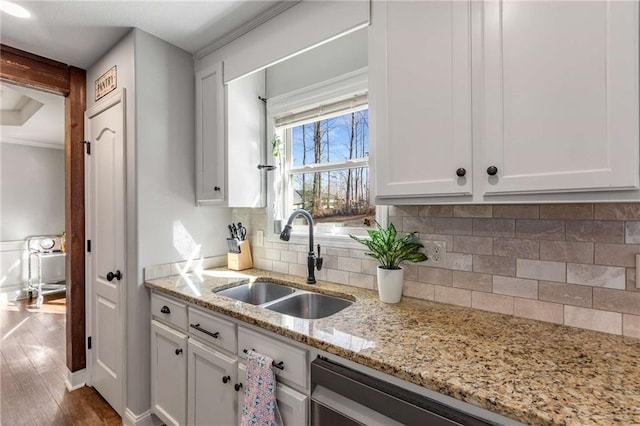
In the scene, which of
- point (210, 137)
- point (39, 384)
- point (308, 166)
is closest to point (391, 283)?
point (308, 166)

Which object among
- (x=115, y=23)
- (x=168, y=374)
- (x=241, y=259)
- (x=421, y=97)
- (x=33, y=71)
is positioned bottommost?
(x=168, y=374)

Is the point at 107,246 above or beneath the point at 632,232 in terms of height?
beneath

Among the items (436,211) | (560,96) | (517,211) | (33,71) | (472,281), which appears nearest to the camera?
(560,96)

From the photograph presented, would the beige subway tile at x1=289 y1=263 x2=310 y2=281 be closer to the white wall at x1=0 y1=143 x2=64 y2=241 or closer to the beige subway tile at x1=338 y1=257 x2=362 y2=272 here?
the beige subway tile at x1=338 y1=257 x2=362 y2=272

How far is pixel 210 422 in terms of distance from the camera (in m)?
1.53

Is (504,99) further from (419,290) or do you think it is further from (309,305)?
(309,305)

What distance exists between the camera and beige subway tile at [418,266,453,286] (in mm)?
1438

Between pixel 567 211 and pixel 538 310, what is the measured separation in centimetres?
40

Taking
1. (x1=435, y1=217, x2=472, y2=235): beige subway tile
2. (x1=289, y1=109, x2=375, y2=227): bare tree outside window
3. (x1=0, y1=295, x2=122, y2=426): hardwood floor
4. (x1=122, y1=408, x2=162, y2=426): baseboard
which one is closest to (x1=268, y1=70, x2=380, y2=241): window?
(x1=289, y1=109, x2=375, y2=227): bare tree outside window

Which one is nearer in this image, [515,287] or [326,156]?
[515,287]

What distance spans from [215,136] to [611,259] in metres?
2.06

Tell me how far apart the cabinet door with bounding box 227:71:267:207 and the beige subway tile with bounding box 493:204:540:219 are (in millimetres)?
1476

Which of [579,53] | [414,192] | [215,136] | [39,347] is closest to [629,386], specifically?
[414,192]

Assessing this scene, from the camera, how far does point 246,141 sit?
212 cm
